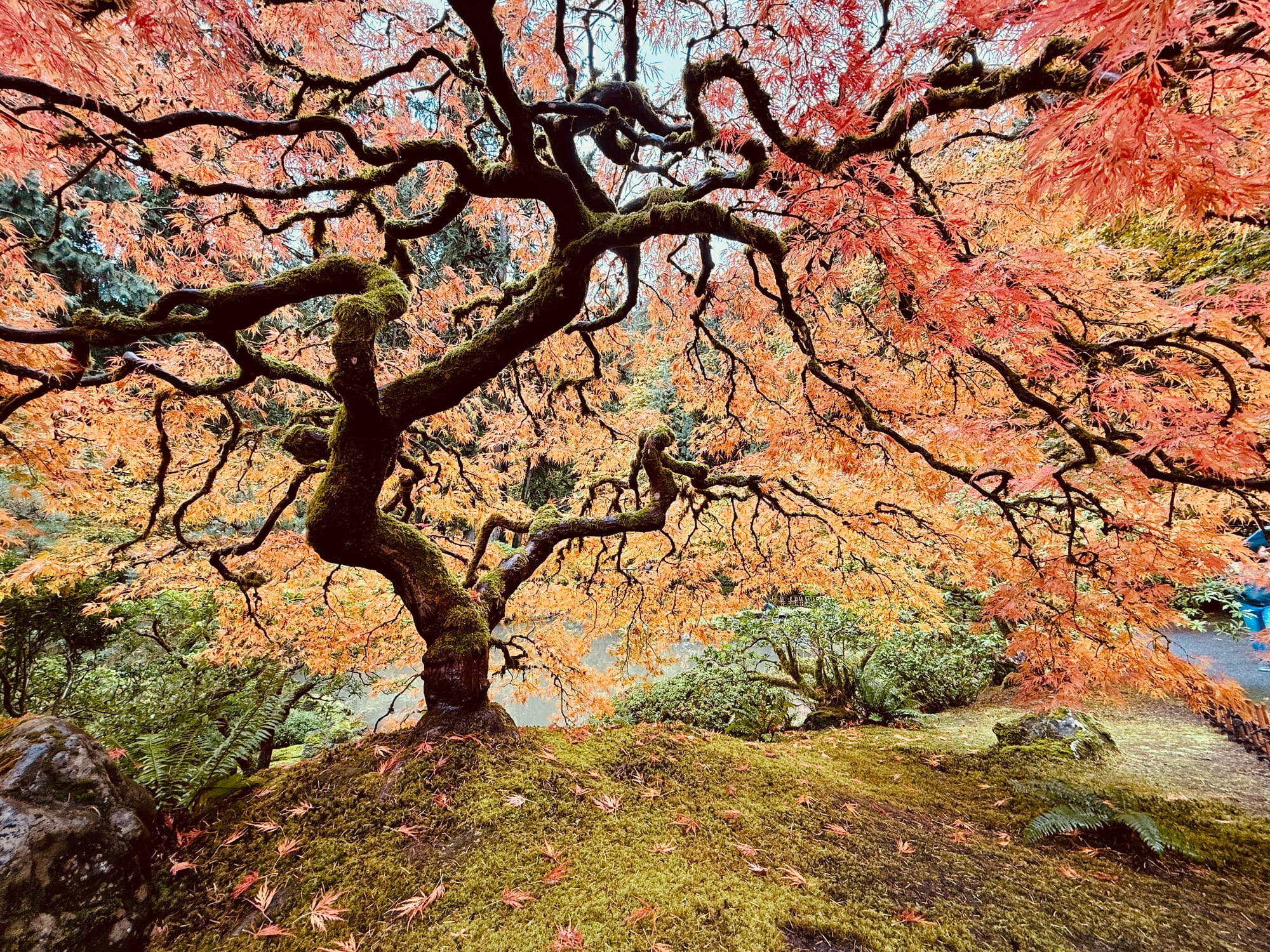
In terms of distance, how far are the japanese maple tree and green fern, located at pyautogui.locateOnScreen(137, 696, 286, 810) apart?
72 cm

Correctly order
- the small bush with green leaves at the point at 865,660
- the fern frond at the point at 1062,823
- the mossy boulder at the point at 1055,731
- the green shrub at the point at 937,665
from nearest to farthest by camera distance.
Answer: the fern frond at the point at 1062,823
the mossy boulder at the point at 1055,731
the small bush with green leaves at the point at 865,660
the green shrub at the point at 937,665

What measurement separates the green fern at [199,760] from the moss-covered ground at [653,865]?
0.46ft

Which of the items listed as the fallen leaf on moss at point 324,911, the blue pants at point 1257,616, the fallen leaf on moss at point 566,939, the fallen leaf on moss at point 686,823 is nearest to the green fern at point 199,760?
the fallen leaf on moss at point 324,911

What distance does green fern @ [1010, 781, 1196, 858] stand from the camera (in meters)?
2.43

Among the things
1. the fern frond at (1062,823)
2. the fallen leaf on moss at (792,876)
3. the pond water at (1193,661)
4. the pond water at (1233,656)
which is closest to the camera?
the fallen leaf on moss at (792,876)

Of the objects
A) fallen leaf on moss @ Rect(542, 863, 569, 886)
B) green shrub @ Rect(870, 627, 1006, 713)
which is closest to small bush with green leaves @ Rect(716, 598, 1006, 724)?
green shrub @ Rect(870, 627, 1006, 713)

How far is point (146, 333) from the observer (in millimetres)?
1874

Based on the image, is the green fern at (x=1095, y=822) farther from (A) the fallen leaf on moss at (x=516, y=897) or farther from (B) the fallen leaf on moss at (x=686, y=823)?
(A) the fallen leaf on moss at (x=516, y=897)

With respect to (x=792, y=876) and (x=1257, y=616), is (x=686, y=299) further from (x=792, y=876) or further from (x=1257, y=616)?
(x=1257, y=616)

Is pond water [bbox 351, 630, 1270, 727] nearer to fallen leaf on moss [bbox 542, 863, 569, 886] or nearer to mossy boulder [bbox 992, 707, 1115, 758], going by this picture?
mossy boulder [bbox 992, 707, 1115, 758]

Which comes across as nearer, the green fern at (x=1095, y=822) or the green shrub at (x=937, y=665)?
the green fern at (x=1095, y=822)

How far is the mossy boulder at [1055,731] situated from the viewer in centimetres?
405

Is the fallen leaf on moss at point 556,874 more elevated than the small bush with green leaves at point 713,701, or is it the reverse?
the fallen leaf on moss at point 556,874

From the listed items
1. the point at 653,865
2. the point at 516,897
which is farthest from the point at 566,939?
the point at 653,865
